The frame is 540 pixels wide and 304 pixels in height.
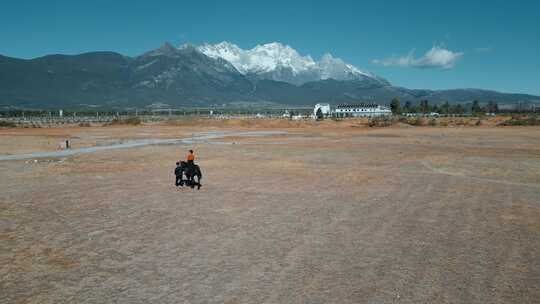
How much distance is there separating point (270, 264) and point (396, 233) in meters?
4.17

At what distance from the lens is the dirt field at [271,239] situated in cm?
834

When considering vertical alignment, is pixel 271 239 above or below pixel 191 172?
below

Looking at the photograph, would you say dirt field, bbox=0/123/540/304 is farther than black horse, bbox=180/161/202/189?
No

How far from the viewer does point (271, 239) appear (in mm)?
11648

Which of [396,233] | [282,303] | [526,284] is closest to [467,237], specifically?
[396,233]

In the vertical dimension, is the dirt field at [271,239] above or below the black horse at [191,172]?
below

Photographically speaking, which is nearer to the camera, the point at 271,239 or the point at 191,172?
the point at 271,239

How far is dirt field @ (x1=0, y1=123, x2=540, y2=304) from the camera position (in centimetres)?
834

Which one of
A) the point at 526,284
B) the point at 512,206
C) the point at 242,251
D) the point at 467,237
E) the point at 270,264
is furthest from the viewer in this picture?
the point at 512,206

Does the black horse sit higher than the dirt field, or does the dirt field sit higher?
the black horse

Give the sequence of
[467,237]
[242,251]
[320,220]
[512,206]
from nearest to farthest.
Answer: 1. [242,251]
2. [467,237]
3. [320,220]
4. [512,206]

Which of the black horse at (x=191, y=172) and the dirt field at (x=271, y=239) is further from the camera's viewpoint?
the black horse at (x=191, y=172)

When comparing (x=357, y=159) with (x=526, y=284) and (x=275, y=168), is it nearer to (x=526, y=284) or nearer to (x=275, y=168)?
(x=275, y=168)

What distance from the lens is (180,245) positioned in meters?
11.1
